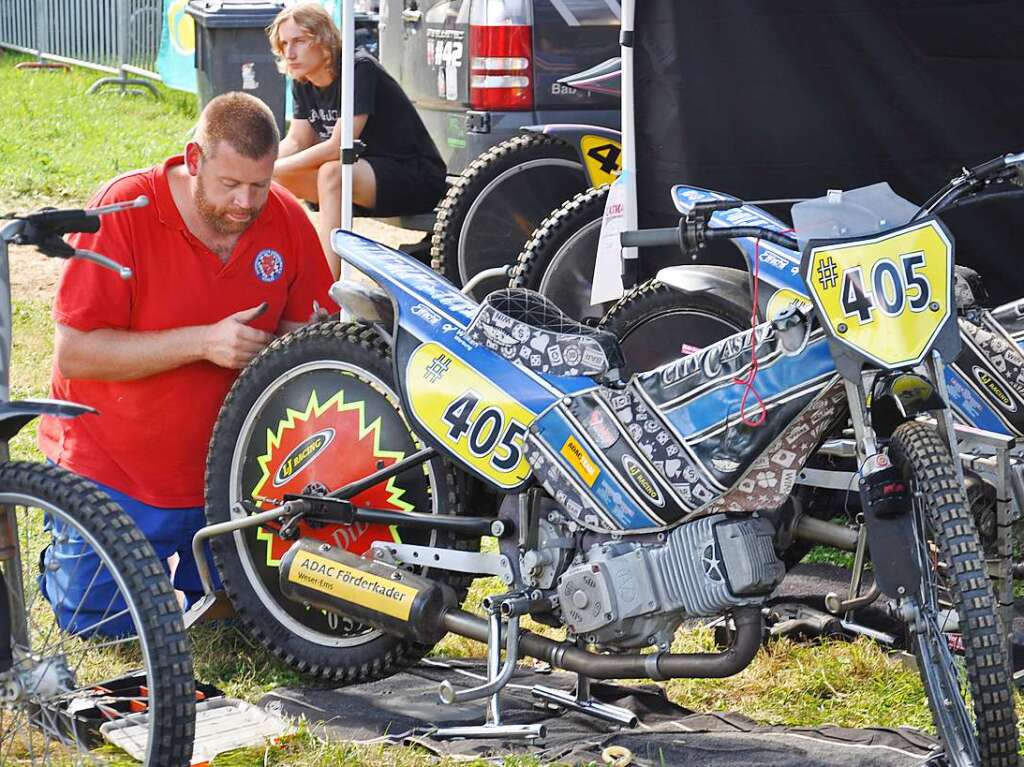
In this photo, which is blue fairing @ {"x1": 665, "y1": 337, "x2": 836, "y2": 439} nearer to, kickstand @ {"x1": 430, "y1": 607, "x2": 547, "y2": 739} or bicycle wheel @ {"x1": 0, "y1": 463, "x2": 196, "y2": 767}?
kickstand @ {"x1": 430, "y1": 607, "x2": 547, "y2": 739}

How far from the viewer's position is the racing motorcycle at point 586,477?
3113 mm

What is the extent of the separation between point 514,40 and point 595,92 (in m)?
0.43

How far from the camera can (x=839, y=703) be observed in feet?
12.9

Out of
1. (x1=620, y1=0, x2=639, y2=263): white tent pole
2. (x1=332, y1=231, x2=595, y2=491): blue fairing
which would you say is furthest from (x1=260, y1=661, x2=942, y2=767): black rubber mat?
(x1=620, y1=0, x2=639, y2=263): white tent pole

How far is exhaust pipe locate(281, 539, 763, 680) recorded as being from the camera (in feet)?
11.1

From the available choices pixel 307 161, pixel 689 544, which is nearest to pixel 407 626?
pixel 689 544

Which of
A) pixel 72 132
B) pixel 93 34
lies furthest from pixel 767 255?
pixel 93 34

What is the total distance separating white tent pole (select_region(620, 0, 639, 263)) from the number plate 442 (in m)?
2.03

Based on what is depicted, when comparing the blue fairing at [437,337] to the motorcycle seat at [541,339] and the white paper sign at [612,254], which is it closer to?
the motorcycle seat at [541,339]

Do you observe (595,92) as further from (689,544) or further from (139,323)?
(689,544)

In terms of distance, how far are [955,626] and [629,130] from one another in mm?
2471

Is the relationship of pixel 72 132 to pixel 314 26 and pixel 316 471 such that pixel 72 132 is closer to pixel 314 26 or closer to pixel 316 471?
pixel 314 26

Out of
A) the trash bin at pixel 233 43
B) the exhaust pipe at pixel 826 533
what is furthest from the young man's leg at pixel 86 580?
the trash bin at pixel 233 43

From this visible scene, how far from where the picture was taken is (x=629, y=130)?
17.0 ft
